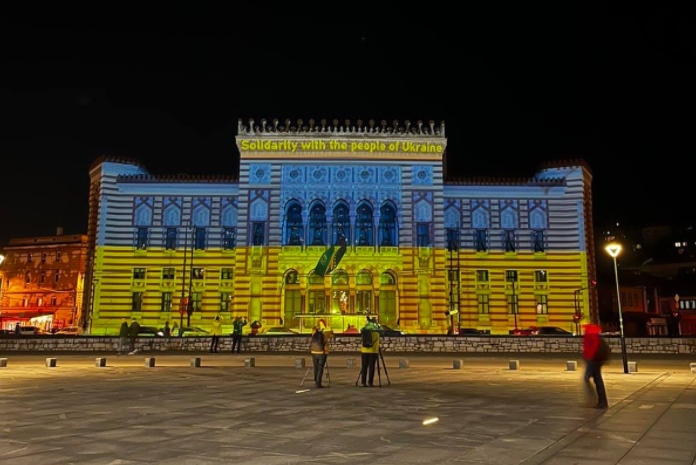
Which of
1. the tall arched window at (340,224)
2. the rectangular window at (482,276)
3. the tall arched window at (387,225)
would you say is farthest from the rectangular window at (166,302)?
the rectangular window at (482,276)

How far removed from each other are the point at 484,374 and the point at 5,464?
16074 millimetres

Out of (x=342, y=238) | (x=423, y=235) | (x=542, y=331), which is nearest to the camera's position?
(x=542, y=331)

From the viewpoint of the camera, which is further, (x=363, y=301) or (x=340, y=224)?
(x=340, y=224)

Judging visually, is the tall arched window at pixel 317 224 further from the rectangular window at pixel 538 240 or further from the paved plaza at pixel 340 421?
the paved plaza at pixel 340 421

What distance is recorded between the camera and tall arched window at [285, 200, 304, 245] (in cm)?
4775

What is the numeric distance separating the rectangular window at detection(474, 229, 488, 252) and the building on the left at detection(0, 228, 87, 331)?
4456 centimetres

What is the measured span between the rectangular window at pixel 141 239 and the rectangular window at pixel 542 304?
108 feet

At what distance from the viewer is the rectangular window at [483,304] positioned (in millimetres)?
48969

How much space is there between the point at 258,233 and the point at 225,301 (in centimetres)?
638

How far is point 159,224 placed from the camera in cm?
4944

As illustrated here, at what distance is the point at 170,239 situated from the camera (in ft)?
162

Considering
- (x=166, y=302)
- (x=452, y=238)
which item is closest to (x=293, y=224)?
(x=166, y=302)

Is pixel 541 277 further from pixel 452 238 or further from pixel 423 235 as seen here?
pixel 423 235

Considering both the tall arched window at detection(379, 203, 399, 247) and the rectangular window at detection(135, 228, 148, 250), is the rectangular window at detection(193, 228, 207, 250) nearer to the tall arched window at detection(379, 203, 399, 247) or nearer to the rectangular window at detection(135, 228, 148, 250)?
the rectangular window at detection(135, 228, 148, 250)
